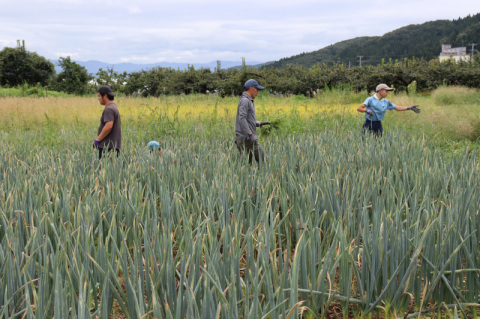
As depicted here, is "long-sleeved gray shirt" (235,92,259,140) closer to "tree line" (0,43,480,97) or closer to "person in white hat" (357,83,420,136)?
"person in white hat" (357,83,420,136)

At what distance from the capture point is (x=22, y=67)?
30.3 meters

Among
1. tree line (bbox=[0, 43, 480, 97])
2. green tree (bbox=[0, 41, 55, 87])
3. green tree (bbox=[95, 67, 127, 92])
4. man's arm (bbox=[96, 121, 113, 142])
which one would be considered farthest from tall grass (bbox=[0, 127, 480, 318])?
green tree (bbox=[0, 41, 55, 87])

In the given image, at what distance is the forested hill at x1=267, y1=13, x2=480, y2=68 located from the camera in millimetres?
73250

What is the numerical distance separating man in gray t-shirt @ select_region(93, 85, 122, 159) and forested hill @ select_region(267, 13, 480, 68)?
6371 cm

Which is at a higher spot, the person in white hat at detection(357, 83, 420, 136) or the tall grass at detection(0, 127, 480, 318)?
the person in white hat at detection(357, 83, 420, 136)

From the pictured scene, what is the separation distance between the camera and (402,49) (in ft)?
269

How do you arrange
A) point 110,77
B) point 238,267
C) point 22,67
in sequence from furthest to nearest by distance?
point 110,77 → point 22,67 → point 238,267

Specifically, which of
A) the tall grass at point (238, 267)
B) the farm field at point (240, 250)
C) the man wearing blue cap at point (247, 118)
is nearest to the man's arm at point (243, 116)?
the man wearing blue cap at point (247, 118)

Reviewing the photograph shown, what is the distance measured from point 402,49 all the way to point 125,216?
287 ft

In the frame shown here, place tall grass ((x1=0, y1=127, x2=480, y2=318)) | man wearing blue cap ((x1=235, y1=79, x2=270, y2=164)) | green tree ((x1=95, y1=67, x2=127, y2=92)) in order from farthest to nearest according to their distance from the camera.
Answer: green tree ((x1=95, y1=67, x2=127, y2=92)) → man wearing blue cap ((x1=235, y1=79, x2=270, y2=164)) → tall grass ((x1=0, y1=127, x2=480, y2=318))

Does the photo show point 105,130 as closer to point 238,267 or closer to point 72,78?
point 238,267

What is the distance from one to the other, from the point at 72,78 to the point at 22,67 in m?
3.32

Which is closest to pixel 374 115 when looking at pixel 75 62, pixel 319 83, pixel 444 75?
pixel 319 83

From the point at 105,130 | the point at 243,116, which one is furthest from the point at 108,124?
the point at 243,116
